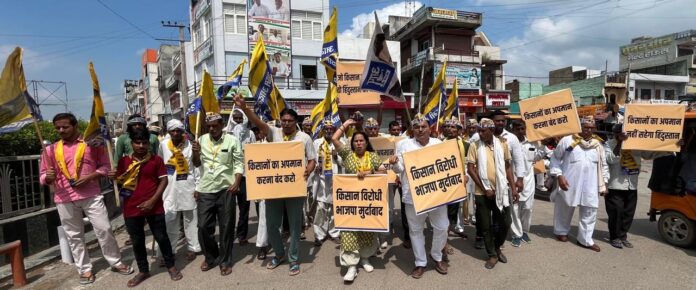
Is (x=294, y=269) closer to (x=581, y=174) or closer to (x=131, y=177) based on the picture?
(x=131, y=177)

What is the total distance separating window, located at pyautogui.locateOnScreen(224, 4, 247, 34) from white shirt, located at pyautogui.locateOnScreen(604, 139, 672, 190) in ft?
70.7

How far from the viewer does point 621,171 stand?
16.4 ft

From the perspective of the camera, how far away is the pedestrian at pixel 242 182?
5164 millimetres

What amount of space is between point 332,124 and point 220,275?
2.76m

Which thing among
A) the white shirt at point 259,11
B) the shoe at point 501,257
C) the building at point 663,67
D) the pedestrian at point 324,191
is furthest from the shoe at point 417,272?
the building at point 663,67

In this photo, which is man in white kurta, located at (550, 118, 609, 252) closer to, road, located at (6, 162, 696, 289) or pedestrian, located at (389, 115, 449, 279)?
road, located at (6, 162, 696, 289)

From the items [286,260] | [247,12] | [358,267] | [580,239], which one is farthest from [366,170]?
[247,12]

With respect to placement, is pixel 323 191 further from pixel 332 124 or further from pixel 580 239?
pixel 580 239

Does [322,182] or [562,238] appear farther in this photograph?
[322,182]

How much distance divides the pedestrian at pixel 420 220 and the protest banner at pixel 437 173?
14 cm

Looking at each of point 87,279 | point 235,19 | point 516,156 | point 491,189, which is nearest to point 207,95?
point 87,279

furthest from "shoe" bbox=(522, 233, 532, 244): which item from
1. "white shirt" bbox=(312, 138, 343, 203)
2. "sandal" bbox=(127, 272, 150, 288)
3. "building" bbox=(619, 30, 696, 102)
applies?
"building" bbox=(619, 30, 696, 102)

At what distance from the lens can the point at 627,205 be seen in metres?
5.00

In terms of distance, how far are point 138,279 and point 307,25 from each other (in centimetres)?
2222
